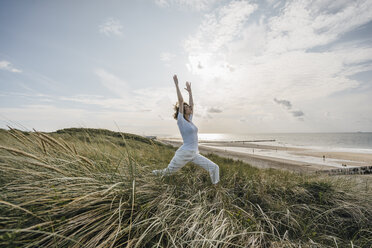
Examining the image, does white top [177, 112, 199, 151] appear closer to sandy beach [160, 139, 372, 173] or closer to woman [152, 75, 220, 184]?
woman [152, 75, 220, 184]

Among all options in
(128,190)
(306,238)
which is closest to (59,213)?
(128,190)

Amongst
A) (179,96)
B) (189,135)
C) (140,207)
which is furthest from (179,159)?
(140,207)

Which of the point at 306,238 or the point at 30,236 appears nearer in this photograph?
the point at 30,236

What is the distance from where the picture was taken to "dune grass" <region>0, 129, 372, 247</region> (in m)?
1.57

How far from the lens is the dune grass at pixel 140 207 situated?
5.15ft

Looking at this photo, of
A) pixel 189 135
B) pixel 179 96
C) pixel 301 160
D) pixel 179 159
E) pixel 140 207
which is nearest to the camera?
pixel 140 207

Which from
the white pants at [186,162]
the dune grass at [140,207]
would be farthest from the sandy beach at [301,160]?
the white pants at [186,162]

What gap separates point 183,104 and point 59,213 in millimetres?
3042

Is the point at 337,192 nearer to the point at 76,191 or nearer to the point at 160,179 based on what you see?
the point at 160,179

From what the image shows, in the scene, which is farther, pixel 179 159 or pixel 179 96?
pixel 179 96

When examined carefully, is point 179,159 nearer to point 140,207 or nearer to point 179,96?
point 179,96

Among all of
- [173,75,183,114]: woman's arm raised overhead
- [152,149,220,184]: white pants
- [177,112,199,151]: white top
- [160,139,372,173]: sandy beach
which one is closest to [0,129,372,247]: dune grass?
[152,149,220,184]: white pants

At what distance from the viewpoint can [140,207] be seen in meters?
2.07

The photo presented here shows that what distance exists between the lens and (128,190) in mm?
2113
